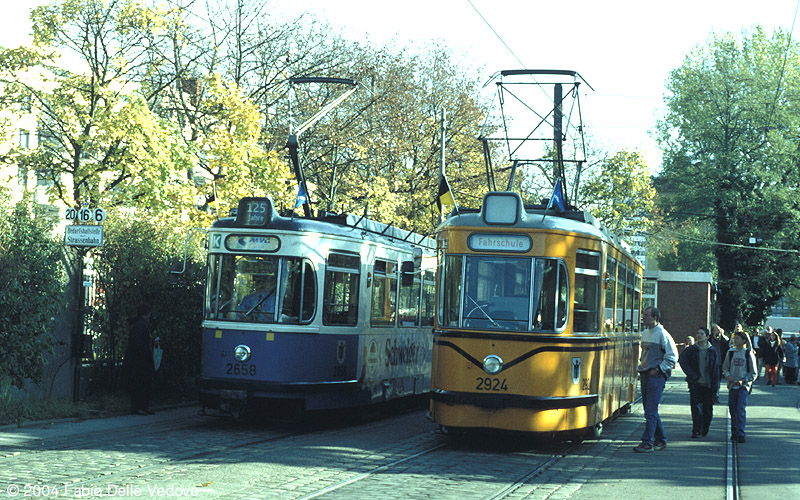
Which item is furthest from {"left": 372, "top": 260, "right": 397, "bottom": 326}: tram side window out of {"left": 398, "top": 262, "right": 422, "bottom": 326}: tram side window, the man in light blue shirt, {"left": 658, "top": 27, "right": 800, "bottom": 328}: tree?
{"left": 658, "top": 27, "right": 800, "bottom": 328}: tree

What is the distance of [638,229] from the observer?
41.1m

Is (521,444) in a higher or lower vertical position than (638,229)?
lower

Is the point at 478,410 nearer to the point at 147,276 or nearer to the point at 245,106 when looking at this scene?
the point at 147,276

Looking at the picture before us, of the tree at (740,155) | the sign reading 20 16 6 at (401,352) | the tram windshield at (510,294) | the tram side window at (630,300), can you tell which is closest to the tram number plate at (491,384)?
the tram windshield at (510,294)

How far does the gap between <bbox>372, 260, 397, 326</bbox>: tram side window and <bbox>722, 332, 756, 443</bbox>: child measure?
5.27m

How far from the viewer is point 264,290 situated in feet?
46.4

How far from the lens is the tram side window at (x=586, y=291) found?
12469 mm

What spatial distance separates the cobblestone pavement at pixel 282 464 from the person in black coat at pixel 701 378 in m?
1.35

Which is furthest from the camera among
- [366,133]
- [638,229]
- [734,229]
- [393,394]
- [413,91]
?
[734,229]

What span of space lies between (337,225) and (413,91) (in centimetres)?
2125

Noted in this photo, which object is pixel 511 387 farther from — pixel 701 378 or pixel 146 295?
pixel 146 295

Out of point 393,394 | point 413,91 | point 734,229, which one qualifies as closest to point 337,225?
point 393,394

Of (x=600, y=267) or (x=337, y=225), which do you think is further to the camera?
(x=337, y=225)

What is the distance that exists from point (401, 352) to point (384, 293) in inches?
57.9
